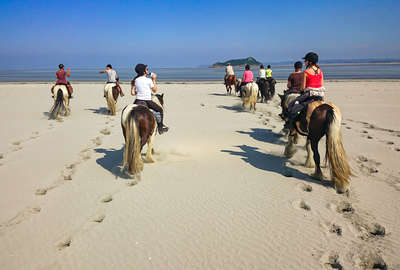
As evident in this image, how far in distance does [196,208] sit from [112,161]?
2.94 metres

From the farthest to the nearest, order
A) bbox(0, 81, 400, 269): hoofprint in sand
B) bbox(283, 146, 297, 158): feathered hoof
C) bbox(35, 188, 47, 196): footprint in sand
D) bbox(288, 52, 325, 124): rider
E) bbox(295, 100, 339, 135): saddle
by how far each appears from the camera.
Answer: bbox(283, 146, 297, 158): feathered hoof, bbox(288, 52, 325, 124): rider, bbox(295, 100, 339, 135): saddle, bbox(35, 188, 47, 196): footprint in sand, bbox(0, 81, 400, 269): hoofprint in sand

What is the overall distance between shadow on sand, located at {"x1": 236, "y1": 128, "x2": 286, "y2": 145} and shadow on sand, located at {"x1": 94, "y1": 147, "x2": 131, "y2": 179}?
13.5 ft

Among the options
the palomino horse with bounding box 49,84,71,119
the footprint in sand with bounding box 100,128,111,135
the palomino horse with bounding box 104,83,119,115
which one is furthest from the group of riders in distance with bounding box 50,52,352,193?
the palomino horse with bounding box 49,84,71,119

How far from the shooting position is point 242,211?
3887mm

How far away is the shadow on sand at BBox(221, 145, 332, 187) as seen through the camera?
16.5ft

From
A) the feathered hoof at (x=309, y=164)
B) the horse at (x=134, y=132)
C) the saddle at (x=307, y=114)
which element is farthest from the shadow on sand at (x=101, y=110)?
the feathered hoof at (x=309, y=164)

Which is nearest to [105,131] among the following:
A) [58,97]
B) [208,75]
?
[58,97]

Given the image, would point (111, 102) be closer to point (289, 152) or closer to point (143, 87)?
point (143, 87)

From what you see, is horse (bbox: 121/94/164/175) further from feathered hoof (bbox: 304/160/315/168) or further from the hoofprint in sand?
feathered hoof (bbox: 304/160/315/168)

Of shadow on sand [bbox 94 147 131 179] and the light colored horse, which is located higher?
the light colored horse

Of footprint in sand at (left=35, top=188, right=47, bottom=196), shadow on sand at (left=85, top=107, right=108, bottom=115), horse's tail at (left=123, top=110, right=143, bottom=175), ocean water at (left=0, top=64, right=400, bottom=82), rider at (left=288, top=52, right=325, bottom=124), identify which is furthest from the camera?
ocean water at (left=0, top=64, right=400, bottom=82)

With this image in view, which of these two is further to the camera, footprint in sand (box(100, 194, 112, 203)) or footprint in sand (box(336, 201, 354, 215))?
footprint in sand (box(100, 194, 112, 203))

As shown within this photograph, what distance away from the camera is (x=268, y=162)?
5.86 meters

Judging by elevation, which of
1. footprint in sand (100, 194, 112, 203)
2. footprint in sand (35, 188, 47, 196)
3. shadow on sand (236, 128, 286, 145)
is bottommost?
footprint in sand (100, 194, 112, 203)
